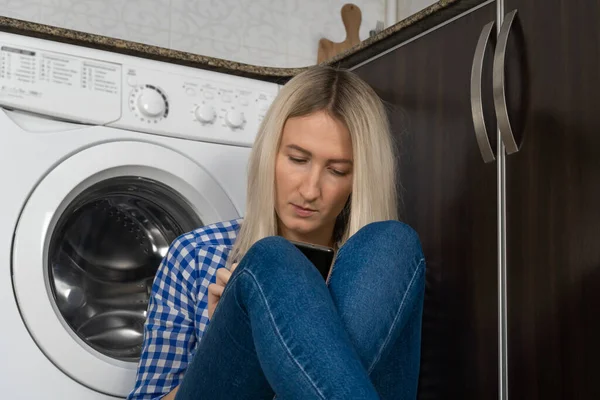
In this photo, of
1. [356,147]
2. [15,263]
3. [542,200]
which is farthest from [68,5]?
[542,200]

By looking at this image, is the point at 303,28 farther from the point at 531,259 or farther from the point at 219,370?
the point at 219,370

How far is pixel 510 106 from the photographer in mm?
1095

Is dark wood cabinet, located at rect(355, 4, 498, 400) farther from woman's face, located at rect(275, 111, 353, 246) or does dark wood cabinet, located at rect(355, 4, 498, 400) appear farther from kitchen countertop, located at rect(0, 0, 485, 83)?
woman's face, located at rect(275, 111, 353, 246)

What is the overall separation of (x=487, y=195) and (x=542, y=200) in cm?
11

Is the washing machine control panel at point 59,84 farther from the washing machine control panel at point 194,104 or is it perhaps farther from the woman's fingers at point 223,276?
the woman's fingers at point 223,276

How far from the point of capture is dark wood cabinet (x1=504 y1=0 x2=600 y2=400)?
950mm

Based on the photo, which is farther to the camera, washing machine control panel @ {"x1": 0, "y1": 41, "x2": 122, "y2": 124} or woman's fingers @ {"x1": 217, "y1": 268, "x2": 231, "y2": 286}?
washing machine control panel @ {"x1": 0, "y1": 41, "x2": 122, "y2": 124}

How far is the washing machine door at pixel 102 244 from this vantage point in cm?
118

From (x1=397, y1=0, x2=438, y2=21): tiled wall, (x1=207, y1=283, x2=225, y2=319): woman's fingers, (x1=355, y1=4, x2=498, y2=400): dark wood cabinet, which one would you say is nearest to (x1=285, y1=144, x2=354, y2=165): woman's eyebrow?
(x1=355, y1=4, x2=498, y2=400): dark wood cabinet

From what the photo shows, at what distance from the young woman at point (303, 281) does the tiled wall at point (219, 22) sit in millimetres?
750

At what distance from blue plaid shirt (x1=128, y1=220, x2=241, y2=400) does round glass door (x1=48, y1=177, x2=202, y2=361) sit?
0.19 metres

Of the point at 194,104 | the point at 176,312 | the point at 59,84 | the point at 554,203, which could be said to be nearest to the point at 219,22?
the point at 194,104

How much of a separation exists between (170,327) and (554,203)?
59 cm

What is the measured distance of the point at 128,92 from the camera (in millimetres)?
1353
